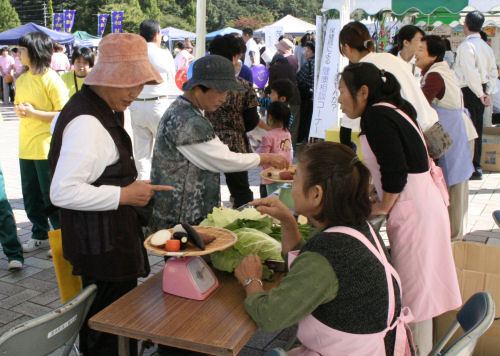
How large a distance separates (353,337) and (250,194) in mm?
2857

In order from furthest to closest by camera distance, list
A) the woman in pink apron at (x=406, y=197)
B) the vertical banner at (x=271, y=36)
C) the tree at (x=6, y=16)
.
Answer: the tree at (x=6, y=16) < the vertical banner at (x=271, y=36) < the woman in pink apron at (x=406, y=197)

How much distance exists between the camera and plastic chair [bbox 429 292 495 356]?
5.34 feet

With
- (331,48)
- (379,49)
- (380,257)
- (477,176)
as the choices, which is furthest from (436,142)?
(379,49)

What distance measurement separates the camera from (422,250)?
2529 mm

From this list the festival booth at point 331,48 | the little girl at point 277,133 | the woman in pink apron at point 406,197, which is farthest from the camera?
the festival booth at point 331,48

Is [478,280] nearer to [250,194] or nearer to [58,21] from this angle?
[250,194]

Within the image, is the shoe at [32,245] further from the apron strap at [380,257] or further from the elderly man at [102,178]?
the apron strap at [380,257]

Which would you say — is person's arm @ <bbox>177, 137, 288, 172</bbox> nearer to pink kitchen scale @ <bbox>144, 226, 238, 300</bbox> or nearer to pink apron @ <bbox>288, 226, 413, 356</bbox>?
pink kitchen scale @ <bbox>144, 226, 238, 300</bbox>

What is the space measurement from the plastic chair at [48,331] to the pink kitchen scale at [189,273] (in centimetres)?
29

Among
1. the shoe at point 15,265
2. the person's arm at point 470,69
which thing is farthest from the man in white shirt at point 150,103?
the person's arm at point 470,69

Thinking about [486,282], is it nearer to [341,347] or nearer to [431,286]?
[431,286]

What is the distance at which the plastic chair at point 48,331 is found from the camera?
62.7 inches

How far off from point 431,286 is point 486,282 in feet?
2.16

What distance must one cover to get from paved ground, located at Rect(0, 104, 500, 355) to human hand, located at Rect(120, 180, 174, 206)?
141 cm
